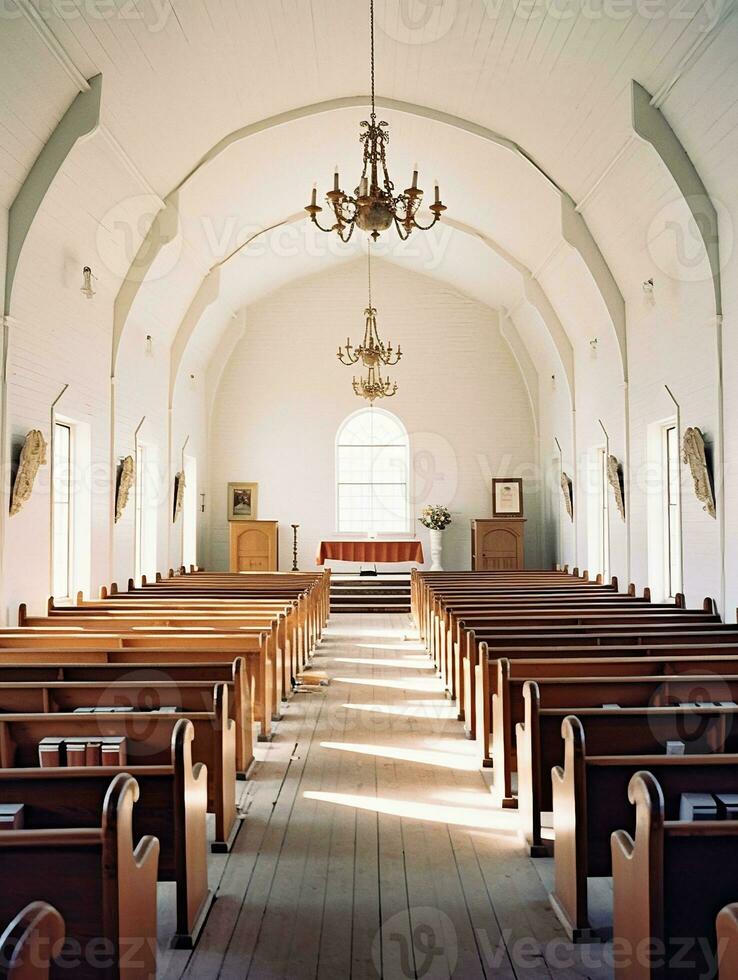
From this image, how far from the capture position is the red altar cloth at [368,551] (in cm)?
1575

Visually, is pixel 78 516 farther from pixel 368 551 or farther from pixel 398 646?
pixel 368 551

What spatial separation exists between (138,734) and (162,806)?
0.62m

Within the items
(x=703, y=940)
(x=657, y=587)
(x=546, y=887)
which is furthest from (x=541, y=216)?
(x=703, y=940)

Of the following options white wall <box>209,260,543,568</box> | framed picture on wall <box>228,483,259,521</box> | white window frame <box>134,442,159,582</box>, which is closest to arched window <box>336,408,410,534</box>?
white wall <box>209,260,543,568</box>

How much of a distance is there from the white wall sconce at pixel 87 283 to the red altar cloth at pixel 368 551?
782 cm

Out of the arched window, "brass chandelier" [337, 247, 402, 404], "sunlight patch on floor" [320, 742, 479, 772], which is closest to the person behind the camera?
"sunlight patch on floor" [320, 742, 479, 772]

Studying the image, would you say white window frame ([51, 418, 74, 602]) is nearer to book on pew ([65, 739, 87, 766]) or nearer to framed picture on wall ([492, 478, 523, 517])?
book on pew ([65, 739, 87, 766])

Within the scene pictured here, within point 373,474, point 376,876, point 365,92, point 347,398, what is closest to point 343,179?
point 365,92

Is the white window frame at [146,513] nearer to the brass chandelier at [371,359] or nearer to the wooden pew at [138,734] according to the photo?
the brass chandelier at [371,359]

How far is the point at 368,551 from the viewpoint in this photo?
15867mm

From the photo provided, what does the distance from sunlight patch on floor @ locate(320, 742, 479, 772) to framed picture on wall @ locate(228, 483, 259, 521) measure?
1111 centimetres

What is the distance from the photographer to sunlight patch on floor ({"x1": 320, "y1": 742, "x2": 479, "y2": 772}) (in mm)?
5141

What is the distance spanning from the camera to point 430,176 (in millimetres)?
11617

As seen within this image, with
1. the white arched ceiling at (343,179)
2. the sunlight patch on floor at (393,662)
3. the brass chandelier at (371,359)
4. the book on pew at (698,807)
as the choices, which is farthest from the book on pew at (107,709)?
Result: the brass chandelier at (371,359)
